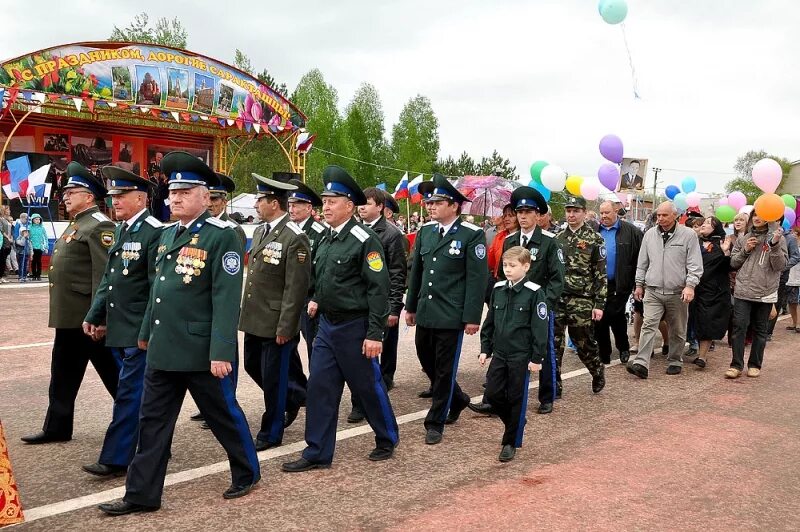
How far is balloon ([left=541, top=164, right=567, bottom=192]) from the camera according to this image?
12.7 metres

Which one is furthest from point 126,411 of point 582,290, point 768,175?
point 768,175

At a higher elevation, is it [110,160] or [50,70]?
[50,70]

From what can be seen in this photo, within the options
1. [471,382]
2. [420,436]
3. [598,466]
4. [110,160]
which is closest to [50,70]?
[110,160]

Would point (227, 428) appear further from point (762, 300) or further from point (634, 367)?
point (762, 300)

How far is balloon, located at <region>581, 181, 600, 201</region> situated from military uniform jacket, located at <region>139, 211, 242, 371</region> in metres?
10.7

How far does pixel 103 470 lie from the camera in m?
4.45

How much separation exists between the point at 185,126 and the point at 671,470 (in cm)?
2384

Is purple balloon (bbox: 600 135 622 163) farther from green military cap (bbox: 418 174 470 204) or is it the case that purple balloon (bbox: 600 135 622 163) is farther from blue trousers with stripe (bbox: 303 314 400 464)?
blue trousers with stripe (bbox: 303 314 400 464)

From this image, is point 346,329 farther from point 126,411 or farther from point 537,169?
point 537,169

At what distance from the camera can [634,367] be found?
7.89 meters

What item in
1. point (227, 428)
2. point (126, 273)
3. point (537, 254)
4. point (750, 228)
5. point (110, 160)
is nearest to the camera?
point (227, 428)

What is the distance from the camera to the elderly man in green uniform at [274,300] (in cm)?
508

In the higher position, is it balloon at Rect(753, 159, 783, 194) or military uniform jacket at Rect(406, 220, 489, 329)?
balloon at Rect(753, 159, 783, 194)

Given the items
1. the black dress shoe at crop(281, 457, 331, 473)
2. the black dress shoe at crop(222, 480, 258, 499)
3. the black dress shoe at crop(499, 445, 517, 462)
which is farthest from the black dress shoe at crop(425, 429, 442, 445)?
the black dress shoe at crop(222, 480, 258, 499)
